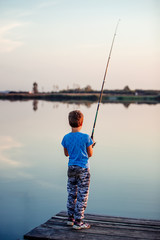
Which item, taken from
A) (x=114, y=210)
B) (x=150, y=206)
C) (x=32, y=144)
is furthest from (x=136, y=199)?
(x=32, y=144)

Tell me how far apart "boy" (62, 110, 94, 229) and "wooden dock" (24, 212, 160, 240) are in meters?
0.16

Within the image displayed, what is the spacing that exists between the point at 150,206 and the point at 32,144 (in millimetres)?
8761

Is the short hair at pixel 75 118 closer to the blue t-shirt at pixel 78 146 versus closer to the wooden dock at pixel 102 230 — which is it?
the blue t-shirt at pixel 78 146

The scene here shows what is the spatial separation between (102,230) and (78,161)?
0.91 metres

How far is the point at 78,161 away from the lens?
12.8 ft

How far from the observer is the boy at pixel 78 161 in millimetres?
3854

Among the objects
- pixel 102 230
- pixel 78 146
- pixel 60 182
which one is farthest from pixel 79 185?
pixel 60 182

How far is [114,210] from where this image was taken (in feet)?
20.3

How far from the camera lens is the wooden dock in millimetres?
3721

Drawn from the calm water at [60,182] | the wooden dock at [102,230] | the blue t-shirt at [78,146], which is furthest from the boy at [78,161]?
the calm water at [60,182]

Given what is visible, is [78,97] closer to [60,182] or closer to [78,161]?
[60,182]

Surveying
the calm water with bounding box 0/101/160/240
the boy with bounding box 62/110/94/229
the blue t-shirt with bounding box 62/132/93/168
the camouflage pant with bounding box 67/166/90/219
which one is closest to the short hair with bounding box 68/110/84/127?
the boy with bounding box 62/110/94/229

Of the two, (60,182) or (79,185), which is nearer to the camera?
(79,185)

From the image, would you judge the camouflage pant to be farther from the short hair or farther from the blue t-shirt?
the short hair
